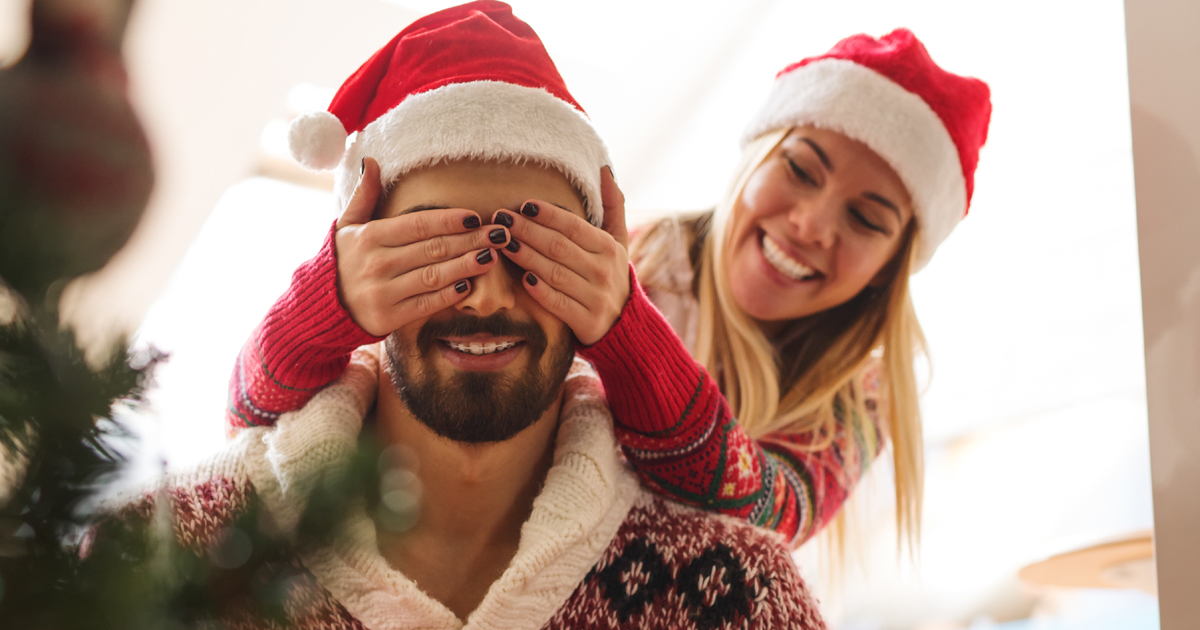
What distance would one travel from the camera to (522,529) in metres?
0.92

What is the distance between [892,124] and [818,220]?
0.65ft

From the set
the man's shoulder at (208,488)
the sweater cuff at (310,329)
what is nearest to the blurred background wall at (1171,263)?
the sweater cuff at (310,329)

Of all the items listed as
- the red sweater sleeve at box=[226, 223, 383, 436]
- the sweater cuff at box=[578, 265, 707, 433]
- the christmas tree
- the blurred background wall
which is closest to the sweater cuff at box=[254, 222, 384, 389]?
the red sweater sleeve at box=[226, 223, 383, 436]

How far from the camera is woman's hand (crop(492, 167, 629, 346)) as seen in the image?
83 cm

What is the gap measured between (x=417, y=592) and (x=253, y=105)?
64.7 inches

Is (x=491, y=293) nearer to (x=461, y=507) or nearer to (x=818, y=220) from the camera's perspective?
(x=461, y=507)

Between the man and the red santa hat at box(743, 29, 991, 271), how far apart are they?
0.57m

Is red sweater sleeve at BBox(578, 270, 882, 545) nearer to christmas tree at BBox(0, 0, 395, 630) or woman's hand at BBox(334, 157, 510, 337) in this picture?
woman's hand at BBox(334, 157, 510, 337)

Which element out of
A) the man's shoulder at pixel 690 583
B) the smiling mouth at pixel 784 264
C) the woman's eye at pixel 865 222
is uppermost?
the woman's eye at pixel 865 222

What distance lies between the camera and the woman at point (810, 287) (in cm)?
101

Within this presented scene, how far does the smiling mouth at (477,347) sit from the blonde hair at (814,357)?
2.19ft

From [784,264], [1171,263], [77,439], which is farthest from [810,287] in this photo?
[77,439]

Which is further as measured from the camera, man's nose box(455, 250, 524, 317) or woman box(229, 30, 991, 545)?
woman box(229, 30, 991, 545)

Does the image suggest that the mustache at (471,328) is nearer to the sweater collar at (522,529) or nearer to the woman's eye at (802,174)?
the sweater collar at (522,529)
